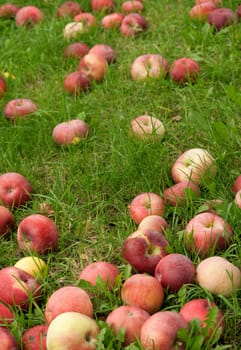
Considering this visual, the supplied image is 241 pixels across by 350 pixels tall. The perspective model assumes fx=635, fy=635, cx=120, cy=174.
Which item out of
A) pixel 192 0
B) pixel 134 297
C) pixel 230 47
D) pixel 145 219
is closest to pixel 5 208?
pixel 145 219

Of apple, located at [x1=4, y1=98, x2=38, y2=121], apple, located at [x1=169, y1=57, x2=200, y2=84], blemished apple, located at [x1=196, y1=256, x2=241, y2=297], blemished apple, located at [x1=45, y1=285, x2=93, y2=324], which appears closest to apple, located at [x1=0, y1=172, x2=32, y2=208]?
apple, located at [x1=4, y1=98, x2=38, y2=121]

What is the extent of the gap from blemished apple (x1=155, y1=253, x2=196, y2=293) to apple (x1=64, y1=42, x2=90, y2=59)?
103 inches

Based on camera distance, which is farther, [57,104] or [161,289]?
[57,104]

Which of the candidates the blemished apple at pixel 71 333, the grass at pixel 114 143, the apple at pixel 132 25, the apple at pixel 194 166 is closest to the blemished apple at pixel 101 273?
the grass at pixel 114 143

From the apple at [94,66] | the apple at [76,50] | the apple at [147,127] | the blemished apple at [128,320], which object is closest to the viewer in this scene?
the blemished apple at [128,320]

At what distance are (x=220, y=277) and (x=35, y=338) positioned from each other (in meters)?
0.89

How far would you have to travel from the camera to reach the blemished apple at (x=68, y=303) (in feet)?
9.22

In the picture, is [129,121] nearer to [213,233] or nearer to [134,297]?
[213,233]

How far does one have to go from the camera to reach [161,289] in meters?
2.96

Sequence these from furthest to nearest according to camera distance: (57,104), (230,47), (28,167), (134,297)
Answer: (230,47)
(57,104)
(28,167)
(134,297)

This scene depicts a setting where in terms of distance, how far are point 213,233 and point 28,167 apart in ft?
4.71

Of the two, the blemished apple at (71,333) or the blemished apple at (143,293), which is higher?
the blemished apple at (71,333)

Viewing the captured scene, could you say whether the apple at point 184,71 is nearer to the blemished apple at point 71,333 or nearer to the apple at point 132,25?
the apple at point 132,25

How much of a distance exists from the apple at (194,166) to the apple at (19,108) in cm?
129
